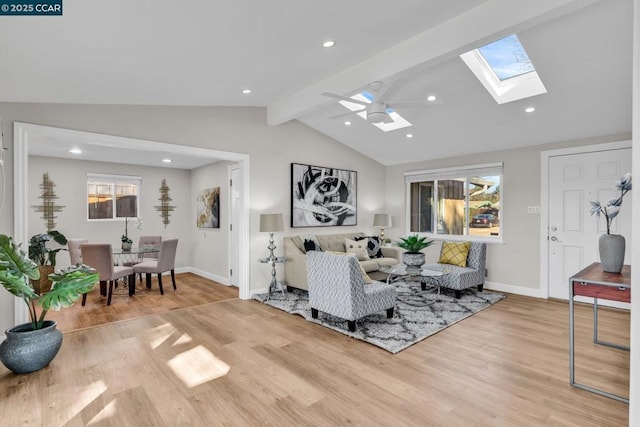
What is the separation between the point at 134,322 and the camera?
3898 mm

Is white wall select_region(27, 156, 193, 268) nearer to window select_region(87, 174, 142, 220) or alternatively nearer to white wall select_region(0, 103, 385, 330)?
window select_region(87, 174, 142, 220)

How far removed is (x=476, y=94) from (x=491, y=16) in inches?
64.8

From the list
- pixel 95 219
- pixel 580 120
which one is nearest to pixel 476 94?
pixel 580 120

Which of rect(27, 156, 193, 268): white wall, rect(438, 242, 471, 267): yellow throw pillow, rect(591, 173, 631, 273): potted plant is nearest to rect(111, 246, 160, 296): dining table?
rect(27, 156, 193, 268): white wall

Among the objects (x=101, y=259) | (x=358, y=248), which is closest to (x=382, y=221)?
(x=358, y=248)

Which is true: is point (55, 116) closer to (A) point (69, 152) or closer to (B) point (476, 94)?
(A) point (69, 152)

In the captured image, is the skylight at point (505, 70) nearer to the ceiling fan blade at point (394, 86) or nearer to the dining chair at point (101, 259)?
the ceiling fan blade at point (394, 86)

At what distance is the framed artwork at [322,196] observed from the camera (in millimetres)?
5648

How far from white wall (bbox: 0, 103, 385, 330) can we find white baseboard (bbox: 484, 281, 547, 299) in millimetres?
2521

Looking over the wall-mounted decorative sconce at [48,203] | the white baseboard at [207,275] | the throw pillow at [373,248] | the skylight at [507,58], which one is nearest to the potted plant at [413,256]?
the throw pillow at [373,248]

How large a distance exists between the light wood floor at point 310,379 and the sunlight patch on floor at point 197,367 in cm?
1

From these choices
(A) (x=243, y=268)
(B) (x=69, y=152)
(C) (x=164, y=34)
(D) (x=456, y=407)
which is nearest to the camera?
(D) (x=456, y=407)

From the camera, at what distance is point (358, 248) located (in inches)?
226

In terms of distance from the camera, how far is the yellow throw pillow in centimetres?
523
